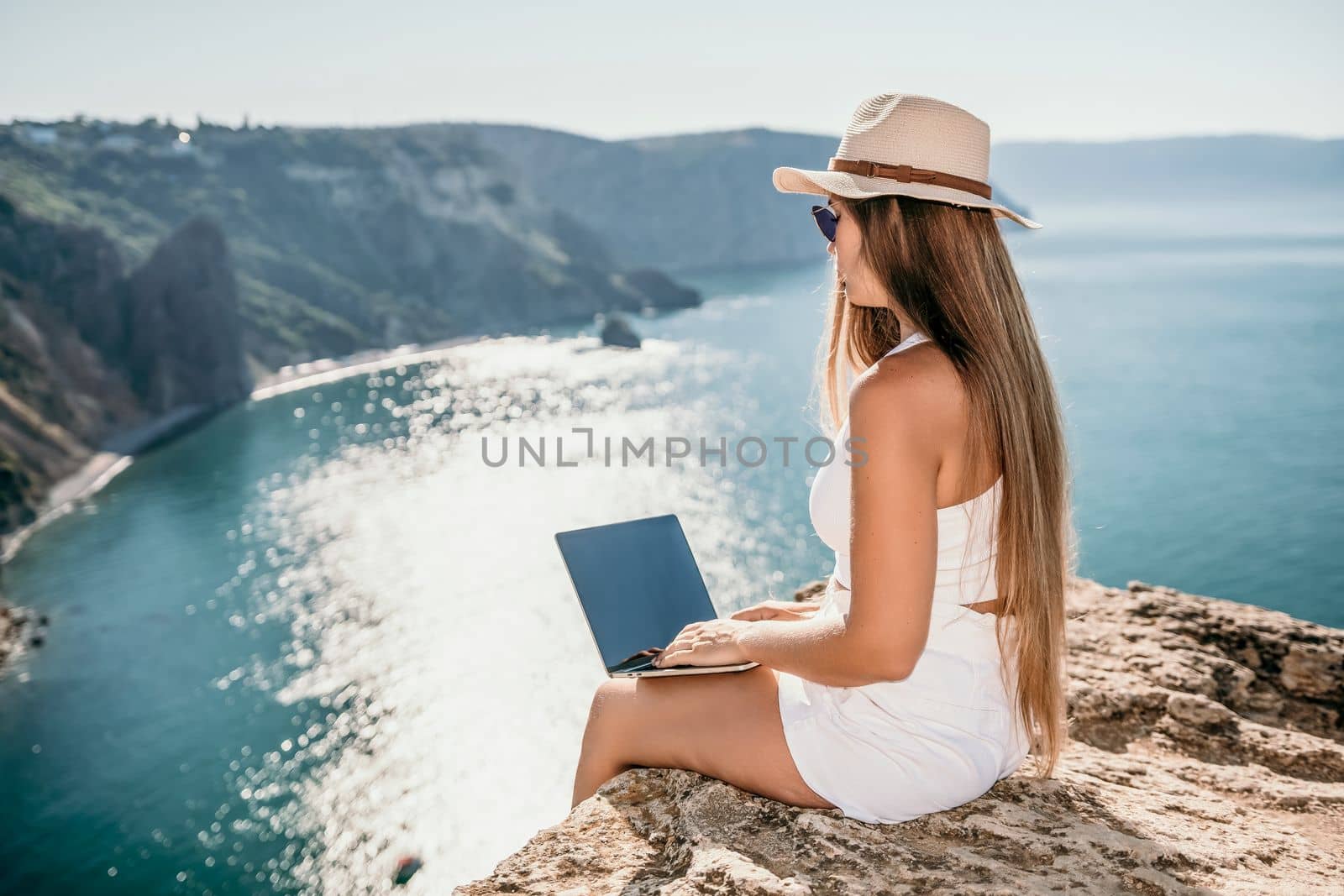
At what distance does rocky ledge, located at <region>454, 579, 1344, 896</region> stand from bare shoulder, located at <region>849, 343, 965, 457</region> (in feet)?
3.75

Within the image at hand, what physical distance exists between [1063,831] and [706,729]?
1078 millimetres

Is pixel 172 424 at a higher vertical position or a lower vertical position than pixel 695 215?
lower

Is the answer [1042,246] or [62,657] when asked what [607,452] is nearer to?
[62,657]

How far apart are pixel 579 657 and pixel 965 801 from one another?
3868cm

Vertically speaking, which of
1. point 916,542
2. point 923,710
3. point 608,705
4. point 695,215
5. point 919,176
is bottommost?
point 608,705

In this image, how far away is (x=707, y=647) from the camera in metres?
2.78

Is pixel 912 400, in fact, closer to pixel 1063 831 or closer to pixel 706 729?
pixel 706 729

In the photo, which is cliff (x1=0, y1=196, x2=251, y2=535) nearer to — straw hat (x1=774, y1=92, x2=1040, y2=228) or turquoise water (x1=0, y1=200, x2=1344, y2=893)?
turquoise water (x1=0, y1=200, x2=1344, y2=893)

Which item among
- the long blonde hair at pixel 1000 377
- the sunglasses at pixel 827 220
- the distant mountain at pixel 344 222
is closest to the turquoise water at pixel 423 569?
the long blonde hair at pixel 1000 377

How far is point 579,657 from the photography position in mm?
40312

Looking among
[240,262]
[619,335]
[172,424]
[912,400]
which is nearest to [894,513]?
[912,400]

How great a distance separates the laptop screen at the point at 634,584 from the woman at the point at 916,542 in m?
0.44

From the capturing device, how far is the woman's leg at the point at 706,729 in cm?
274

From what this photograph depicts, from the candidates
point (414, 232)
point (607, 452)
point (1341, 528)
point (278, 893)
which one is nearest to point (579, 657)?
point (278, 893)
